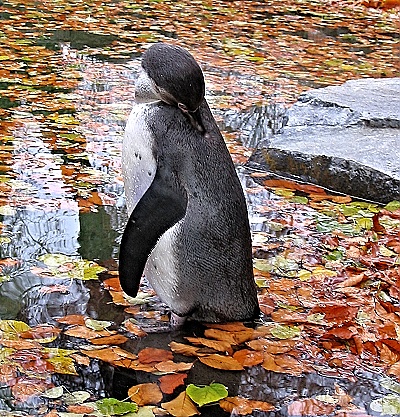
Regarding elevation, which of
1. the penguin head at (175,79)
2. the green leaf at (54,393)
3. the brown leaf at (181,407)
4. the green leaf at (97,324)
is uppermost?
the penguin head at (175,79)

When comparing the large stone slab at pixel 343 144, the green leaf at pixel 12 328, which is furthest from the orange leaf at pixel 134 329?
the large stone slab at pixel 343 144

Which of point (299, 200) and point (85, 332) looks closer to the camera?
point (85, 332)

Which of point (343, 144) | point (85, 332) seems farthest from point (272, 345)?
point (343, 144)

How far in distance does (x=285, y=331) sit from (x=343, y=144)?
2.07m

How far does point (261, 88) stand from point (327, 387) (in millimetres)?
4350

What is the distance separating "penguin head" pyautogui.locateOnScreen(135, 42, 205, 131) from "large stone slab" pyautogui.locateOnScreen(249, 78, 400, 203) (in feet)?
6.73

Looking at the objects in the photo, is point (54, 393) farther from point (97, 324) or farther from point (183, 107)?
point (183, 107)

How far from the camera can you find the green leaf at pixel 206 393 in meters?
2.34

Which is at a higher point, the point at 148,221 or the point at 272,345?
the point at 148,221

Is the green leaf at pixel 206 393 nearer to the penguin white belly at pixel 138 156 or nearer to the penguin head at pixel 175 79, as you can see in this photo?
the penguin white belly at pixel 138 156

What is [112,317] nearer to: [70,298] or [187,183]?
[70,298]

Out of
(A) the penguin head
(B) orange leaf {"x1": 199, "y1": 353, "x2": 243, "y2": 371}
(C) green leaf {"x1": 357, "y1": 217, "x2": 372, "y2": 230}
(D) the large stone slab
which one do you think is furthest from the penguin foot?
(D) the large stone slab

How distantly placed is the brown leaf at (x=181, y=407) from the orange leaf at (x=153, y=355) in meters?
0.23

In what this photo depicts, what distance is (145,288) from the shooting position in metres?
3.08
